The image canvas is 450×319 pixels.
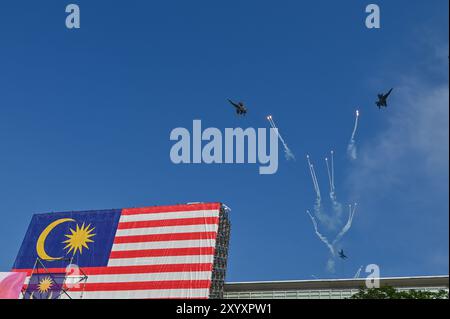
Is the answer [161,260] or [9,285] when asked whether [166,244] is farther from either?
[9,285]

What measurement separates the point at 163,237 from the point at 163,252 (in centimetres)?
260

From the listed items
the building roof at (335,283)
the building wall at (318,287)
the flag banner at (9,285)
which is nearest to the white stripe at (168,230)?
the building wall at (318,287)

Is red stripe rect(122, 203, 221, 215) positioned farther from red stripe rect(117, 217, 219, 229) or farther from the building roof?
the building roof

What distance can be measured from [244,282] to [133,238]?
1819cm

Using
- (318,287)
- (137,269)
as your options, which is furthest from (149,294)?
(318,287)

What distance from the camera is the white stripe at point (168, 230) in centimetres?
6931

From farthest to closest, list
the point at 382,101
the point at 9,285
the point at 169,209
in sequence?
the point at 169,209
the point at 382,101
the point at 9,285

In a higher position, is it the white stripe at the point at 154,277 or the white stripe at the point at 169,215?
the white stripe at the point at 169,215

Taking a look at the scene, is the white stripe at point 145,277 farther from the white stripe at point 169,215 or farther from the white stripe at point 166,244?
the white stripe at point 169,215

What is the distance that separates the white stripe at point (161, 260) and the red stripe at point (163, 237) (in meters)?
2.83

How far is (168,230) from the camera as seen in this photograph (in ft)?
236
